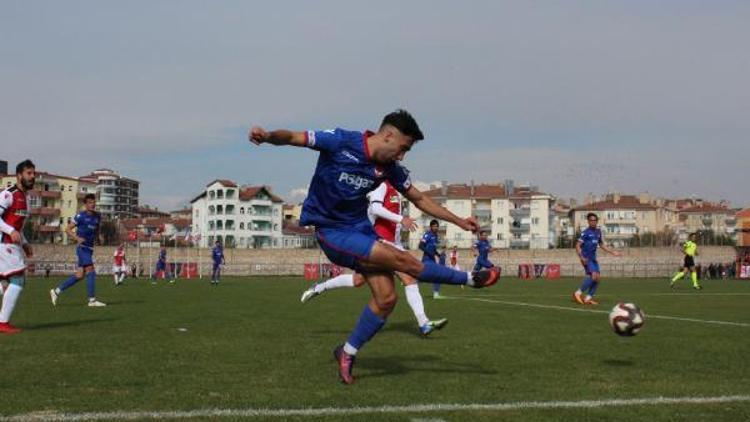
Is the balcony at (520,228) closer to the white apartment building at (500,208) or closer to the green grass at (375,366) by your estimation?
the white apartment building at (500,208)

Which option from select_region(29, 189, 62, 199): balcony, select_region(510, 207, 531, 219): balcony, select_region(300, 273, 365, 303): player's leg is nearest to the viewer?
select_region(300, 273, 365, 303): player's leg

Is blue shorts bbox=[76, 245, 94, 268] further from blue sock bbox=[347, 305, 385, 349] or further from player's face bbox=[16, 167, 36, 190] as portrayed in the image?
blue sock bbox=[347, 305, 385, 349]

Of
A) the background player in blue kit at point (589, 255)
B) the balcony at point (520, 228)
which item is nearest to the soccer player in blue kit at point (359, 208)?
the background player in blue kit at point (589, 255)

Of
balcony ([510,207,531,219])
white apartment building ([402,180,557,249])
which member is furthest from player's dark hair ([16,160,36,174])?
balcony ([510,207,531,219])

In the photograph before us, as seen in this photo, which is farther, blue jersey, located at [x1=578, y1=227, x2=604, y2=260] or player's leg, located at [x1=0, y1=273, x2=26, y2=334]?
blue jersey, located at [x1=578, y1=227, x2=604, y2=260]

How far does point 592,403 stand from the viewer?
243 inches

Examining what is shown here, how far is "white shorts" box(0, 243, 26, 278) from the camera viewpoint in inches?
467

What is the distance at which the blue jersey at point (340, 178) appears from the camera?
7.34m

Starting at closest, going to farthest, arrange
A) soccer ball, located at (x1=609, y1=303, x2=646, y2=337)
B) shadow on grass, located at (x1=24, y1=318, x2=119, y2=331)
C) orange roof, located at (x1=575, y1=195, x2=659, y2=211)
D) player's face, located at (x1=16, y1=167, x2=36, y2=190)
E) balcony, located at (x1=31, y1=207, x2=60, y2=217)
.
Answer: soccer ball, located at (x1=609, y1=303, x2=646, y2=337) → player's face, located at (x1=16, y1=167, x2=36, y2=190) → shadow on grass, located at (x1=24, y1=318, x2=119, y2=331) → balcony, located at (x1=31, y1=207, x2=60, y2=217) → orange roof, located at (x1=575, y1=195, x2=659, y2=211)

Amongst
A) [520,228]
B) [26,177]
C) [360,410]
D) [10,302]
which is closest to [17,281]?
[10,302]

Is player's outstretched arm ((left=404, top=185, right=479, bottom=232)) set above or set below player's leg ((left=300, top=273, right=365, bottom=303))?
above

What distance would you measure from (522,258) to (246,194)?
78.0 metres

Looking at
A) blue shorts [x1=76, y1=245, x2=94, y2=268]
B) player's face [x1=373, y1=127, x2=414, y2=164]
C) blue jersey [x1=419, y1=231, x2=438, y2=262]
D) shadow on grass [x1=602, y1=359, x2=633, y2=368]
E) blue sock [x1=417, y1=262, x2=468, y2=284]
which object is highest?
player's face [x1=373, y1=127, x2=414, y2=164]

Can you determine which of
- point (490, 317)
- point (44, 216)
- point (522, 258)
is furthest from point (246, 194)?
point (490, 317)
